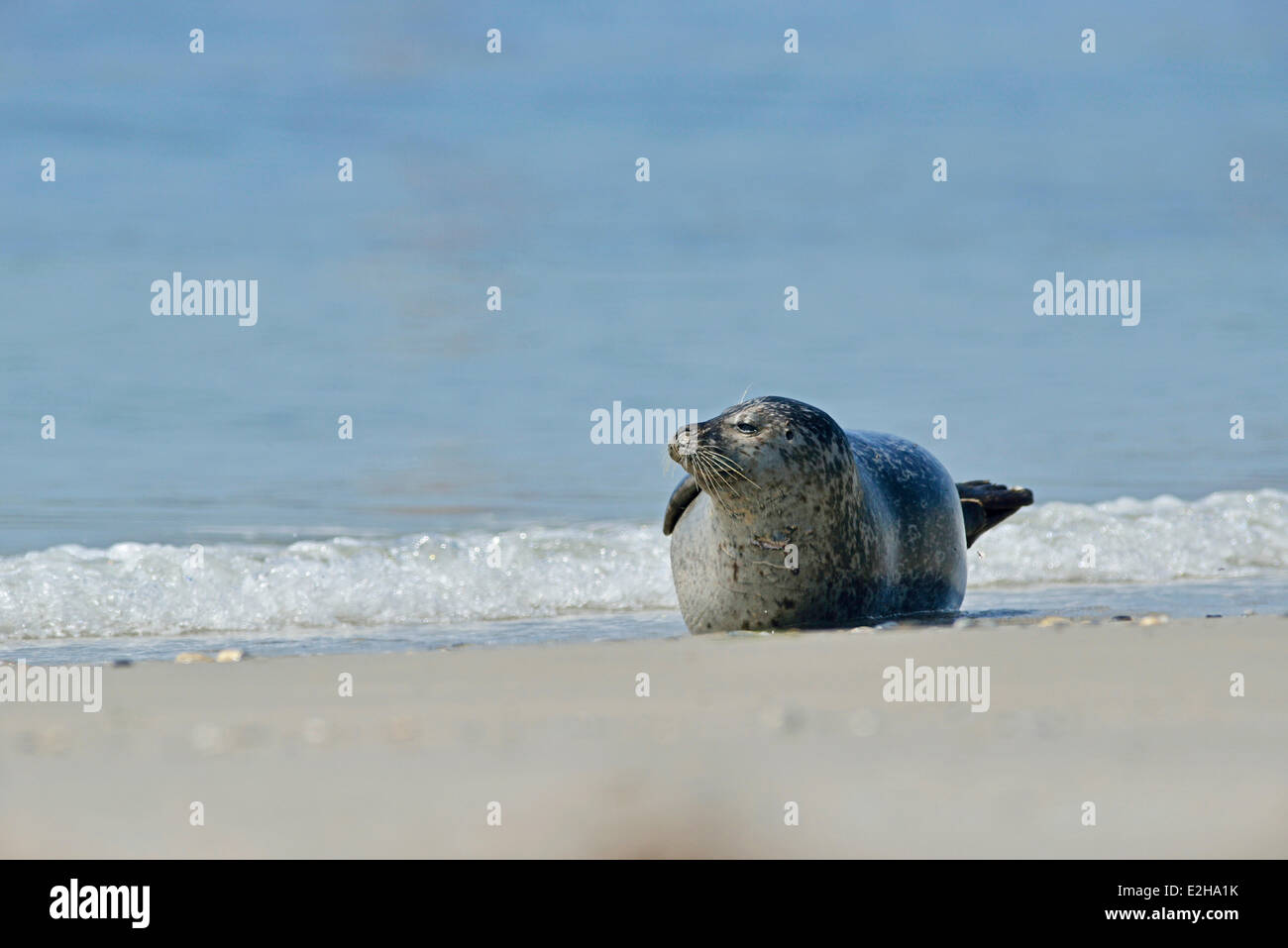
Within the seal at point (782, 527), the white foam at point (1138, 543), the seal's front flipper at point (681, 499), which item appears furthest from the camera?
the white foam at point (1138, 543)

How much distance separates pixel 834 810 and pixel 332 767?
104 centimetres

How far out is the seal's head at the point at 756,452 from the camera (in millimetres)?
6027

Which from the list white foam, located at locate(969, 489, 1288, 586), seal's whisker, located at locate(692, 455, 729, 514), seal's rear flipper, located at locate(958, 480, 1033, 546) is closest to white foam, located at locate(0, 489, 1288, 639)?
white foam, located at locate(969, 489, 1288, 586)

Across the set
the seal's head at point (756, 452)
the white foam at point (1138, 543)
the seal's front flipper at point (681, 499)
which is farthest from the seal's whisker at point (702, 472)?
the white foam at point (1138, 543)

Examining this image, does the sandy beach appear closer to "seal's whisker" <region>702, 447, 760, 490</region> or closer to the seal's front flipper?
"seal's whisker" <region>702, 447, 760, 490</region>

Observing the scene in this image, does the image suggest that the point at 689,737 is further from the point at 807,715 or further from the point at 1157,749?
the point at 1157,749

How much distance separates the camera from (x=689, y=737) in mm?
3441

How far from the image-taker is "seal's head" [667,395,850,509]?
19.8 feet

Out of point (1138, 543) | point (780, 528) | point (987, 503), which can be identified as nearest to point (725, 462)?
point (780, 528)

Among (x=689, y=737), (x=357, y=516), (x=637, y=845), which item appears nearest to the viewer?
(x=637, y=845)

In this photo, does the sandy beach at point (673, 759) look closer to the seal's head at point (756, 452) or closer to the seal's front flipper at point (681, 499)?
the seal's head at point (756, 452)

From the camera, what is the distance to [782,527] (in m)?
6.19

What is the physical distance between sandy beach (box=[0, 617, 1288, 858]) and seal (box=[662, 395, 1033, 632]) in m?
1.29

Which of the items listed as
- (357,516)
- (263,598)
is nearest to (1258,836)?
(263,598)
